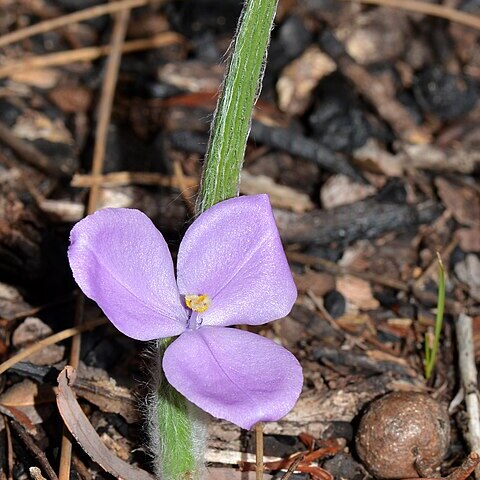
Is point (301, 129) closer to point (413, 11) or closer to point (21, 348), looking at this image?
point (413, 11)

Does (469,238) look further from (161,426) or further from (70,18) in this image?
(70,18)

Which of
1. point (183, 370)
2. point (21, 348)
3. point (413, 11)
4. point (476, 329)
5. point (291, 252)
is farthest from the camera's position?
point (413, 11)

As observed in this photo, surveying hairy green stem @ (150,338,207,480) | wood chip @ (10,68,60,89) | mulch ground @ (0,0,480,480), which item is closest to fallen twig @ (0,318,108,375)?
mulch ground @ (0,0,480,480)

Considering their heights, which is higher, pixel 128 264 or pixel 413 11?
pixel 413 11

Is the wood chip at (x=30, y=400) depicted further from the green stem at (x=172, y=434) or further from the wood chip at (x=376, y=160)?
the wood chip at (x=376, y=160)

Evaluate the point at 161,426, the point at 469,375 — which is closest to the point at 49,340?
the point at 161,426

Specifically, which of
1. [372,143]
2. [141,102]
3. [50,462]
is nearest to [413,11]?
[372,143]

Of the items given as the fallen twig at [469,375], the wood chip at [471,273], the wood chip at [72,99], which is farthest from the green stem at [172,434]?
the wood chip at [72,99]
